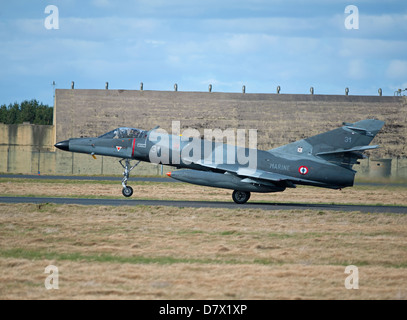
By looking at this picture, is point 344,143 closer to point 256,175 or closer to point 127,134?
point 256,175

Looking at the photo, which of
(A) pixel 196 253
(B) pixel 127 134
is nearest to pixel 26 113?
(B) pixel 127 134

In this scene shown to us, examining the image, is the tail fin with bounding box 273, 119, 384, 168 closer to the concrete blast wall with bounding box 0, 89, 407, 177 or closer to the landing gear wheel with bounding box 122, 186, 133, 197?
the landing gear wheel with bounding box 122, 186, 133, 197

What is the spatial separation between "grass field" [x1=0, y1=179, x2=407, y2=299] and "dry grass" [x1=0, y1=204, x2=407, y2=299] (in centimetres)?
2

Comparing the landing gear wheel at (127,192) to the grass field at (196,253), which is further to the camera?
the landing gear wheel at (127,192)

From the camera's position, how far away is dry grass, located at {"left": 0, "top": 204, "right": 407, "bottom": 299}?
9.94 metres

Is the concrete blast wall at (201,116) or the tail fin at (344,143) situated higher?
the concrete blast wall at (201,116)

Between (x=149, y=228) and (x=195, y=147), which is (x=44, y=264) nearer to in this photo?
(x=149, y=228)

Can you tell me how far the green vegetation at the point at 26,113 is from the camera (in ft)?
347

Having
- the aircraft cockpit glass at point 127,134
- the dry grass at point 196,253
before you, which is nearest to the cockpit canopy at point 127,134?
the aircraft cockpit glass at point 127,134

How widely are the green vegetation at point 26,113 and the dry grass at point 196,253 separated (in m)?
88.3

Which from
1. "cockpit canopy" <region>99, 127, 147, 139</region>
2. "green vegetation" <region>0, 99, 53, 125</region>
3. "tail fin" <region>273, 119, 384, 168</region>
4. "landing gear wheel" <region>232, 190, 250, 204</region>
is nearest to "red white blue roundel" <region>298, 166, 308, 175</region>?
"tail fin" <region>273, 119, 384, 168</region>

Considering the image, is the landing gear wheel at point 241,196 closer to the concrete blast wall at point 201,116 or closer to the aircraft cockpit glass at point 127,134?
the aircraft cockpit glass at point 127,134
